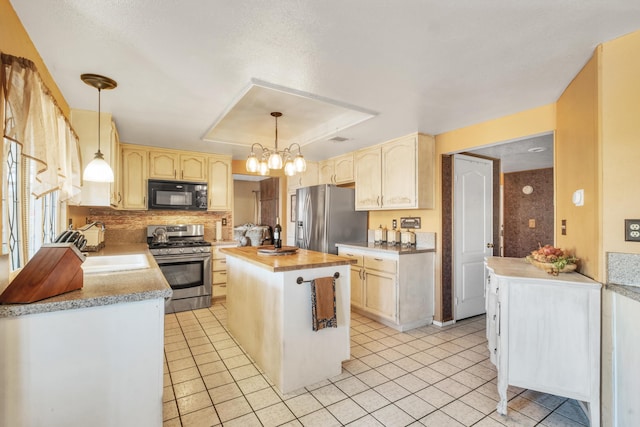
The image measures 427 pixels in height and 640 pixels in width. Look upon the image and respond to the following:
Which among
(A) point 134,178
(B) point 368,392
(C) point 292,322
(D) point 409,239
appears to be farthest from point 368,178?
(A) point 134,178

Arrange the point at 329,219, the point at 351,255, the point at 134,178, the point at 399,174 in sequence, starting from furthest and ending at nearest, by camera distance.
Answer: the point at 329,219, the point at 134,178, the point at 351,255, the point at 399,174

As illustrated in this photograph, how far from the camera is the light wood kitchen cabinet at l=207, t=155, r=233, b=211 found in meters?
4.80

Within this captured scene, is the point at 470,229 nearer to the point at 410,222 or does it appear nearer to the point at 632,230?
the point at 410,222

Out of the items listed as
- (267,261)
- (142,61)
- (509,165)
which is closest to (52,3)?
(142,61)

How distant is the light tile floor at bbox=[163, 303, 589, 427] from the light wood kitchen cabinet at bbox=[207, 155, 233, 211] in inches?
85.7

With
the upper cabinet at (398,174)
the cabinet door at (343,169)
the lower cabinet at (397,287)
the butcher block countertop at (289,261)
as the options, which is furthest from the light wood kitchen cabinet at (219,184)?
the lower cabinet at (397,287)

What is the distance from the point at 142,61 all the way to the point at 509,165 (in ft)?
18.5

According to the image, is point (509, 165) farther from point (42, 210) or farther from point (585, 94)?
point (42, 210)

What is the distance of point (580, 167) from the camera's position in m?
2.17

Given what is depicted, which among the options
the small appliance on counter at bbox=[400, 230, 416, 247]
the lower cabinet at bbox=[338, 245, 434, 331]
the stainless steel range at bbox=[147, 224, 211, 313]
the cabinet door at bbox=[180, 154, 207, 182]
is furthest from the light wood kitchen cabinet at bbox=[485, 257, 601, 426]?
the cabinet door at bbox=[180, 154, 207, 182]

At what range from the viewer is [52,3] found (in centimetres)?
146

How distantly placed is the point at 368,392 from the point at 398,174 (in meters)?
2.43

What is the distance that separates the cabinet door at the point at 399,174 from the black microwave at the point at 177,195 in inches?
105

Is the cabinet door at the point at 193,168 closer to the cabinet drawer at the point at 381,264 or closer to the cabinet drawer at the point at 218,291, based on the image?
the cabinet drawer at the point at 218,291
